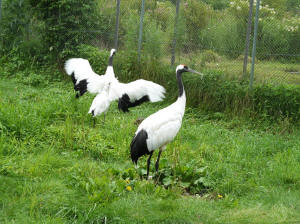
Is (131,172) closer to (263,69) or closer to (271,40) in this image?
(263,69)

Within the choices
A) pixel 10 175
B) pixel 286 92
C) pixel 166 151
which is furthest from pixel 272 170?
pixel 10 175

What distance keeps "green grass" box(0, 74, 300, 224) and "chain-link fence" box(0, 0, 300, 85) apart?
123 cm

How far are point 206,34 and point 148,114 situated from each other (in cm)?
209

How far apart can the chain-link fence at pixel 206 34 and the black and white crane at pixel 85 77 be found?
2.04m

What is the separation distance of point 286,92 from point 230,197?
3437mm

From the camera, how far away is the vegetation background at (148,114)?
4566 millimetres

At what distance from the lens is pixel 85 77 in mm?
8102

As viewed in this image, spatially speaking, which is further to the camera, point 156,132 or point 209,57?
point 209,57

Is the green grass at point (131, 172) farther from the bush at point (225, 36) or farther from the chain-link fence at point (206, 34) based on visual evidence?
the bush at point (225, 36)

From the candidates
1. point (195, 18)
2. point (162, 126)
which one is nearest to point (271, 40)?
point (195, 18)

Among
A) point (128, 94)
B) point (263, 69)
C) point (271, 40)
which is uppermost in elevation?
point (271, 40)

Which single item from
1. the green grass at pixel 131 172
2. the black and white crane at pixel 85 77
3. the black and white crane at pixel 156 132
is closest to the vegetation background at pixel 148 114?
the green grass at pixel 131 172

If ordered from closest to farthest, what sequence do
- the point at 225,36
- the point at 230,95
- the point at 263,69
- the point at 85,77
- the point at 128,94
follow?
the point at 128,94
the point at 85,77
the point at 263,69
the point at 230,95
the point at 225,36

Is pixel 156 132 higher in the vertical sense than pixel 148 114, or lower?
higher
